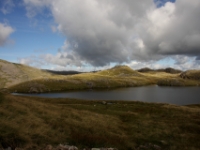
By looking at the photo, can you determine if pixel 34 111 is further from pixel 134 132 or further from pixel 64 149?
pixel 134 132

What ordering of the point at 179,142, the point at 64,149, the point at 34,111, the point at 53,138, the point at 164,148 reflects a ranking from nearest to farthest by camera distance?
1. the point at 64,149
2. the point at 53,138
3. the point at 164,148
4. the point at 179,142
5. the point at 34,111

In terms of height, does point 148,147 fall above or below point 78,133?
below

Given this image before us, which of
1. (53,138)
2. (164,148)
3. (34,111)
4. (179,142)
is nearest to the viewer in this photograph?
(53,138)

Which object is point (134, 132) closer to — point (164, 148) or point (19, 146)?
point (164, 148)

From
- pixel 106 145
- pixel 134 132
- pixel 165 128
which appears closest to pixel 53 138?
pixel 106 145

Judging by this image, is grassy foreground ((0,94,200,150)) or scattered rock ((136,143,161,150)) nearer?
grassy foreground ((0,94,200,150))

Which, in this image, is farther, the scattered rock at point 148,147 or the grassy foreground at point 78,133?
the scattered rock at point 148,147

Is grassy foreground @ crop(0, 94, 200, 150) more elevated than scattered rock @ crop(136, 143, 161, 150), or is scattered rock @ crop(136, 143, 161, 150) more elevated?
grassy foreground @ crop(0, 94, 200, 150)

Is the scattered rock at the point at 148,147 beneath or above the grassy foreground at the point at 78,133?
beneath

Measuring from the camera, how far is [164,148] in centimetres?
2136

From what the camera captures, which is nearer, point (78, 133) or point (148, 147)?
point (148, 147)

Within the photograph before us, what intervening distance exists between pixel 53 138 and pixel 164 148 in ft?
42.3

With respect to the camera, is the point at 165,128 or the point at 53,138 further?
the point at 165,128

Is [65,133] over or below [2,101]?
below
